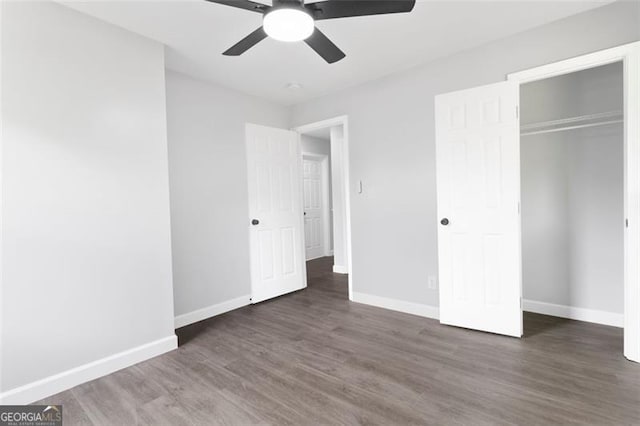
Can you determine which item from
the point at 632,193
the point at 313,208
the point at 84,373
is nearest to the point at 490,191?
the point at 632,193

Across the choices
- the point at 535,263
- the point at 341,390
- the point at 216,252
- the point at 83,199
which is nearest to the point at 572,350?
the point at 535,263

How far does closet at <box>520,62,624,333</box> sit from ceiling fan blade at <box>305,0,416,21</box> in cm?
216

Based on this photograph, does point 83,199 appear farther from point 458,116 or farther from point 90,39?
point 458,116

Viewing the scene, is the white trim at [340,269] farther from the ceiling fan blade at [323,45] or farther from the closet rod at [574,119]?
the ceiling fan blade at [323,45]

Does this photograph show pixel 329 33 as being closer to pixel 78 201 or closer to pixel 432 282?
pixel 78 201

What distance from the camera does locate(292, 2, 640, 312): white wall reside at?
A: 260cm

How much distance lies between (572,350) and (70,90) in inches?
161

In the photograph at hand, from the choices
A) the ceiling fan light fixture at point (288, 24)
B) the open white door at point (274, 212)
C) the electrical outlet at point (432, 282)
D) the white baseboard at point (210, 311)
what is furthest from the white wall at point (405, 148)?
the ceiling fan light fixture at point (288, 24)

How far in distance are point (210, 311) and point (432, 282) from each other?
2.36m

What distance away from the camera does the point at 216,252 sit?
11.2ft

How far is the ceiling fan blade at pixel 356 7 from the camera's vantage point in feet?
5.02

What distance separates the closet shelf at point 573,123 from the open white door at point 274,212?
268 cm

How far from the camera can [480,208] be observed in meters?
2.71

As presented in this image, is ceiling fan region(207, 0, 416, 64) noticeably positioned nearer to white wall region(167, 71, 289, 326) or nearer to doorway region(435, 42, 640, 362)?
doorway region(435, 42, 640, 362)
